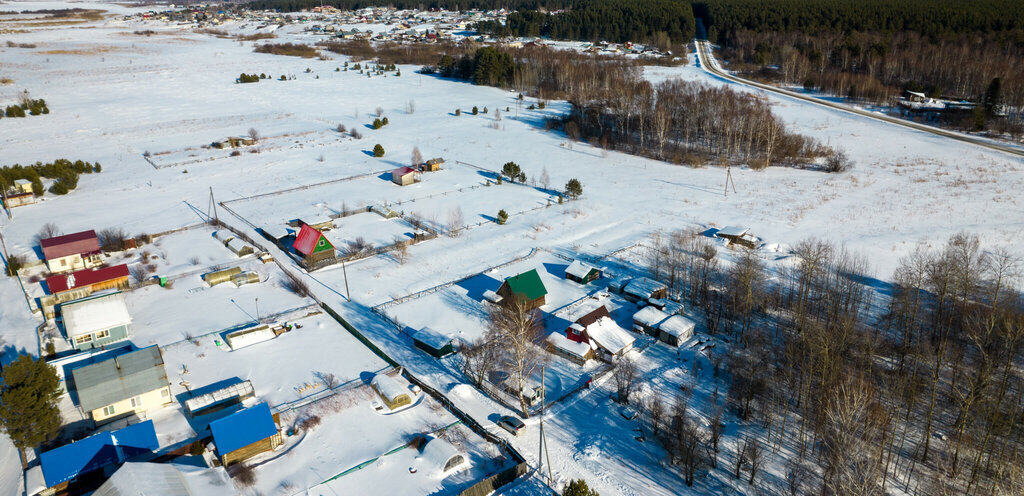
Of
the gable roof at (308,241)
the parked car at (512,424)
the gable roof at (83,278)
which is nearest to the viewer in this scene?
the parked car at (512,424)

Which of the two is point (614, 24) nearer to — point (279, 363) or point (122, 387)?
point (279, 363)

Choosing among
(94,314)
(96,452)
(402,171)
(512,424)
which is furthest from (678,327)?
(402,171)

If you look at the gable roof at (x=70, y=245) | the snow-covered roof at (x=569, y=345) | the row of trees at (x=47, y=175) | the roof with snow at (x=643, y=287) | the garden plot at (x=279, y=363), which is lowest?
the garden plot at (x=279, y=363)

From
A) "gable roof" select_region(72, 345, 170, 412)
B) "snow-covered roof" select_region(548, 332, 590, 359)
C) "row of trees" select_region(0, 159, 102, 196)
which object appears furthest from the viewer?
"row of trees" select_region(0, 159, 102, 196)

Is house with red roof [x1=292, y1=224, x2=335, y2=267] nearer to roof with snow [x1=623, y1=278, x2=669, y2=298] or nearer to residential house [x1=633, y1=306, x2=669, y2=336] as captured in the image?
roof with snow [x1=623, y1=278, x2=669, y2=298]

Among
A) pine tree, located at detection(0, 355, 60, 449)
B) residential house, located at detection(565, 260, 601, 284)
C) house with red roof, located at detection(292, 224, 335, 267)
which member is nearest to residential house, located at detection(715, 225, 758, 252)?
residential house, located at detection(565, 260, 601, 284)

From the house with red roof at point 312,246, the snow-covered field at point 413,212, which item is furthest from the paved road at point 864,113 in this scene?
the house with red roof at point 312,246

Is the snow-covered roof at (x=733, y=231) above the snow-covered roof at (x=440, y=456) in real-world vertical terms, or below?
above

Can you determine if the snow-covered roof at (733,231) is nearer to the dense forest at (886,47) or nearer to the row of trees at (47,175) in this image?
the dense forest at (886,47)
